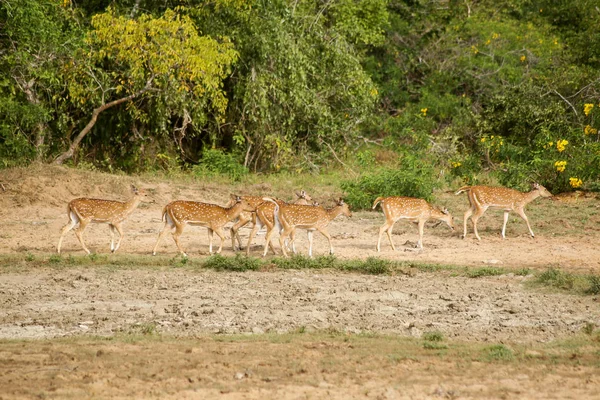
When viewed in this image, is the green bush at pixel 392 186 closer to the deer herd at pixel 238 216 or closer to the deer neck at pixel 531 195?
the deer neck at pixel 531 195

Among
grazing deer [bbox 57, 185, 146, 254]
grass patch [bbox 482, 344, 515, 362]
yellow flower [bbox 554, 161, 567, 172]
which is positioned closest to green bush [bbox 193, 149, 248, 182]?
grazing deer [bbox 57, 185, 146, 254]

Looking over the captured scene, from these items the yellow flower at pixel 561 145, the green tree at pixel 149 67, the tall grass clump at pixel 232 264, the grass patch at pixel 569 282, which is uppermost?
the green tree at pixel 149 67

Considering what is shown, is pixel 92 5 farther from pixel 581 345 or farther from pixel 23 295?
pixel 581 345

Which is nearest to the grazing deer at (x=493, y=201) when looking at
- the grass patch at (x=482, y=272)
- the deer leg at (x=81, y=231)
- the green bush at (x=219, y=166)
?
the grass patch at (x=482, y=272)

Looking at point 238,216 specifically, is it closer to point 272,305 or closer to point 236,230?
Answer: point 236,230

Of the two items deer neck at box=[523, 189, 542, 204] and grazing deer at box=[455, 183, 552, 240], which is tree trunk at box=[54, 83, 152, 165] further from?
deer neck at box=[523, 189, 542, 204]

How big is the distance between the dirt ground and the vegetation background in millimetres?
1963

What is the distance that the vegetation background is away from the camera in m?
21.3

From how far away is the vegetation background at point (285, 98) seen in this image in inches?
837

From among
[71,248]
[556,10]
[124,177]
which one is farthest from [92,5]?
[556,10]

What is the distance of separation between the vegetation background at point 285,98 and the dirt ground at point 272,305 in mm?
1963

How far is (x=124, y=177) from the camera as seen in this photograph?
2141cm

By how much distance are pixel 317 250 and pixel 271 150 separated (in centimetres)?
773

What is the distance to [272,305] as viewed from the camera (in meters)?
12.3
